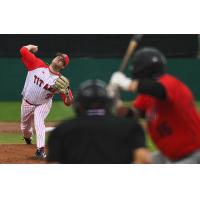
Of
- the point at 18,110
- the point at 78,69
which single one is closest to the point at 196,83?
the point at 78,69

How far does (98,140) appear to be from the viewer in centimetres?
Answer: 396

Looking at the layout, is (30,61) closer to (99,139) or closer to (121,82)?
(121,82)

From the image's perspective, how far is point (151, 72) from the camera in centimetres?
525

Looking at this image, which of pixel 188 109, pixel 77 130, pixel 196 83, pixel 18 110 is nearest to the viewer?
pixel 77 130

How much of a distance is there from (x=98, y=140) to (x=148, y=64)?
140cm

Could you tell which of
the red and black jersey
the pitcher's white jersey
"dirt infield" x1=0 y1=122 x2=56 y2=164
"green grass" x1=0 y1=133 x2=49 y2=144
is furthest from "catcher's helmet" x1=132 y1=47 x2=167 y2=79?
"green grass" x1=0 y1=133 x2=49 y2=144

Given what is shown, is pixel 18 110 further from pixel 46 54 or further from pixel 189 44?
pixel 189 44

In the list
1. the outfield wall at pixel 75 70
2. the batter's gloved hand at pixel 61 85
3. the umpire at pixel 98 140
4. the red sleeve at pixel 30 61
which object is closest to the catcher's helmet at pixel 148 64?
the umpire at pixel 98 140

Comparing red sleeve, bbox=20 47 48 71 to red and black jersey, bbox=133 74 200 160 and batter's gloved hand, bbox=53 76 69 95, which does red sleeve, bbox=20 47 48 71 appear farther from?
red and black jersey, bbox=133 74 200 160

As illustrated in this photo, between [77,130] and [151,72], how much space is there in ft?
4.80

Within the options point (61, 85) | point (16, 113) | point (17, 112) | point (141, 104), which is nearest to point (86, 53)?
point (17, 112)

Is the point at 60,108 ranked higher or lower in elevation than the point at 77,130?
lower

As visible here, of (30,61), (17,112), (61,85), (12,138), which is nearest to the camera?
(61,85)

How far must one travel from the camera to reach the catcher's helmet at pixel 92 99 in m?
4.13
